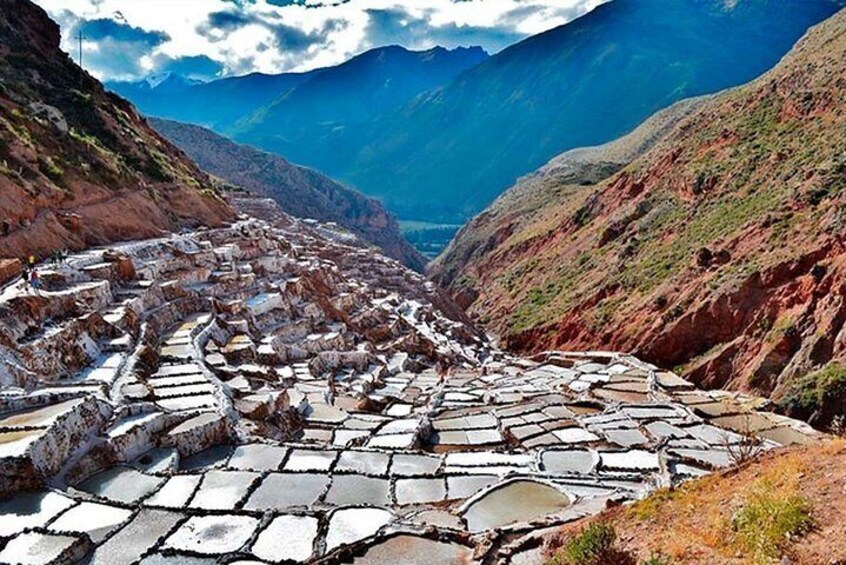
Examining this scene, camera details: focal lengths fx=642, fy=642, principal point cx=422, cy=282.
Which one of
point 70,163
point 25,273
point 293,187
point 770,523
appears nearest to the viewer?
point 770,523

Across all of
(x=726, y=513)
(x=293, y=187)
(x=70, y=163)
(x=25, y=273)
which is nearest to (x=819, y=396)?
(x=726, y=513)

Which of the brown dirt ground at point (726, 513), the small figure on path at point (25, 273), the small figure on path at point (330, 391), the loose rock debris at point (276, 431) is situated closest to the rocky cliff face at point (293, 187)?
the loose rock debris at point (276, 431)

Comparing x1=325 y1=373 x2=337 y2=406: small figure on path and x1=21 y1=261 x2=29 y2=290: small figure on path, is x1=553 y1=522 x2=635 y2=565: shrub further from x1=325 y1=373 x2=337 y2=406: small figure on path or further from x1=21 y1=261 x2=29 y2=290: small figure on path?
x1=21 y1=261 x2=29 y2=290: small figure on path

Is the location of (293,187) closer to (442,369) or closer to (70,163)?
(70,163)

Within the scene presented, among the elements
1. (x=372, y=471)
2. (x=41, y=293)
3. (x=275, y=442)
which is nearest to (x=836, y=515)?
(x=372, y=471)

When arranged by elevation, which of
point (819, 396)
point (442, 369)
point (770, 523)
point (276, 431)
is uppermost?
point (276, 431)

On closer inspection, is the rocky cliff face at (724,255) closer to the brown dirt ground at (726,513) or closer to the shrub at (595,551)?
the brown dirt ground at (726,513)
